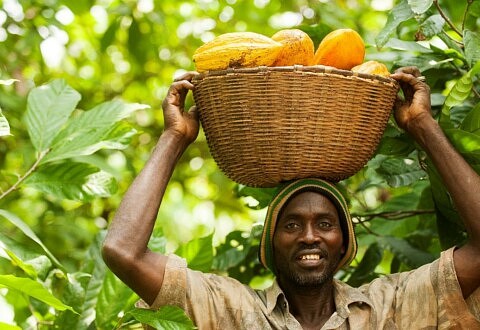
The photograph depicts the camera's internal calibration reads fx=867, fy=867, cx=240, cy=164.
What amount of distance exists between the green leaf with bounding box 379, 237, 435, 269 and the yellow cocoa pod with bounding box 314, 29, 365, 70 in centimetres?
88

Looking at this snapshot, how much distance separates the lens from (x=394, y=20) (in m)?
2.43

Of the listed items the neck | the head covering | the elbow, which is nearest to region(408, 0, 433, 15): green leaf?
the head covering

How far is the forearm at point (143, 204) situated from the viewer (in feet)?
7.04

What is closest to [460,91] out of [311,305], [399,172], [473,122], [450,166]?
[473,122]

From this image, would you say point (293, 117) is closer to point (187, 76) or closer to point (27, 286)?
point (187, 76)

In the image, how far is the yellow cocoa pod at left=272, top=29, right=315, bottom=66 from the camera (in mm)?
2133

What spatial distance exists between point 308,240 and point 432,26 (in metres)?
0.73

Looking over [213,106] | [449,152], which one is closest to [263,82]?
[213,106]

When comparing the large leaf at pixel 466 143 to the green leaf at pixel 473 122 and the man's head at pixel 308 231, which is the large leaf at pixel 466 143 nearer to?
the green leaf at pixel 473 122

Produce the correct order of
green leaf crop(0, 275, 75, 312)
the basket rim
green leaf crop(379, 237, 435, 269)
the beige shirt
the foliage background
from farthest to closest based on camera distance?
green leaf crop(379, 237, 435, 269) < the foliage background < the beige shirt < the basket rim < green leaf crop(0, 275, 75, 312)

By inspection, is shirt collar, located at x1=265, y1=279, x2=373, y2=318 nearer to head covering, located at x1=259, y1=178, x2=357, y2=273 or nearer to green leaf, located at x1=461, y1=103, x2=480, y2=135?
head covering, located at x1=259, y1=178, x2=357, y2=273

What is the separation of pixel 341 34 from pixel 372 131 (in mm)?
A: 258

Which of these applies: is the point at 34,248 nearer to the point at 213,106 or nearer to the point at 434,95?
the point at 213,106

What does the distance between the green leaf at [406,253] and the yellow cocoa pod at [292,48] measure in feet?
3.18
